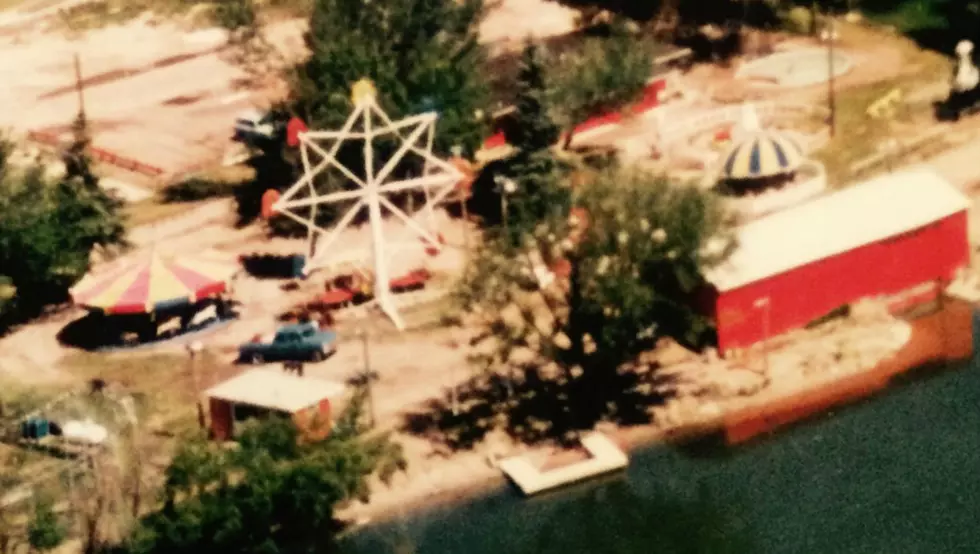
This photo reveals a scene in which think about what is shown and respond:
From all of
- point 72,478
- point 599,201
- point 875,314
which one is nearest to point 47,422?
point 72,478

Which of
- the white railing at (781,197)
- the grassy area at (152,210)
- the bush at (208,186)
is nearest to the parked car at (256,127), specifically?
the bush at (208,186)

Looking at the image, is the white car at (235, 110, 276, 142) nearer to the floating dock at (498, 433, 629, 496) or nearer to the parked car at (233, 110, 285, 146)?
the parked car at (233, 110, 285, 146)

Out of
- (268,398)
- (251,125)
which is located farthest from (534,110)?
(251,125)

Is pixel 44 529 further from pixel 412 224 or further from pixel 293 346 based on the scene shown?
pixel 412 224

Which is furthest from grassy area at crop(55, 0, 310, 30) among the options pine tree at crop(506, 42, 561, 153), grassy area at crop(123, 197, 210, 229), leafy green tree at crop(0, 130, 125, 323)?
pine tree at crop(506, 42, 561, 153)

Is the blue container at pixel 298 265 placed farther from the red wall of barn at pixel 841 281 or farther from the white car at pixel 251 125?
the red wall of barn at pixel 841 281

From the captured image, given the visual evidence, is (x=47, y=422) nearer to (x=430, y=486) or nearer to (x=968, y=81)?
(x=430, y=486)
